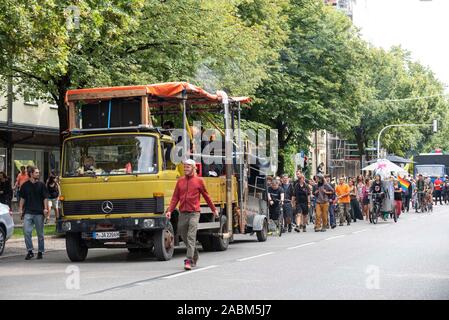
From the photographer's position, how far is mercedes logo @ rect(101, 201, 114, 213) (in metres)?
17.3

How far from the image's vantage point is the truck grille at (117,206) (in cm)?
1711

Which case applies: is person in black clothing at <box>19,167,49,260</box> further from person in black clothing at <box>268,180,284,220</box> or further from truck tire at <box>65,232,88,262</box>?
person in black clothing at <box>268,180,284,220</box>

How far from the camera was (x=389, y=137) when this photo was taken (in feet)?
257

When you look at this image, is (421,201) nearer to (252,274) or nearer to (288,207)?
(288,207)

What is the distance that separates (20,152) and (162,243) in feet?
79.9

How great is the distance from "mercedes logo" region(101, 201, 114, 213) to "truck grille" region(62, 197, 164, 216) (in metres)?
0.02

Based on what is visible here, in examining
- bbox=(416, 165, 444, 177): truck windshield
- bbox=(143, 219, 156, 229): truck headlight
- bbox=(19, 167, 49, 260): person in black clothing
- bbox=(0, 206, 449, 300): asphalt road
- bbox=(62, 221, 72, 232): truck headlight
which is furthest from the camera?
bbox=(416, 165, 444, 177): truck windshield

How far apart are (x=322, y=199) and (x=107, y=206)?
586 inches

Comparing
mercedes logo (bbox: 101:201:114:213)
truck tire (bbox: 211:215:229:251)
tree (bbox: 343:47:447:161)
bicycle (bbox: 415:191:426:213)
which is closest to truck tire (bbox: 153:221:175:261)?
mercedes logo (bbox: 101:201:114:213)

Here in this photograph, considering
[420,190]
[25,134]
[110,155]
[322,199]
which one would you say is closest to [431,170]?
[420,190]

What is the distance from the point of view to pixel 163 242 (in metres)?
17.2
